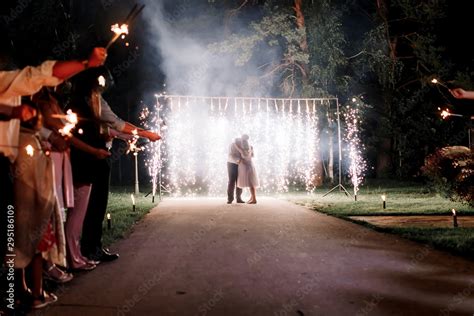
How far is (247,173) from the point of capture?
1451 centimetres

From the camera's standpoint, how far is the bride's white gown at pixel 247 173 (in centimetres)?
1444

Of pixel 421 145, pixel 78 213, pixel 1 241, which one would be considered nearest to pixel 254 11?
pixel 421 145

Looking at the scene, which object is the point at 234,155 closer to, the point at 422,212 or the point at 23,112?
the point at 422,212

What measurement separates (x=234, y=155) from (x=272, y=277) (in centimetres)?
951

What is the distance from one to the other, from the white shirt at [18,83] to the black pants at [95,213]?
2.05 metres

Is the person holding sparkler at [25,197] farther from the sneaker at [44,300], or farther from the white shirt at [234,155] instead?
the white shirt at [234,155]

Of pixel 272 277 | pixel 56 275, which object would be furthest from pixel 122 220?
pixel 272 277

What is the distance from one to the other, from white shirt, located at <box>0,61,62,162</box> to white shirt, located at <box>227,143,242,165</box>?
35.1 feet

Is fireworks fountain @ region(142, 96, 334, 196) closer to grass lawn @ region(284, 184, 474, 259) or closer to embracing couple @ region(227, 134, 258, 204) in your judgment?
embracing couple @ region(227, 134, 258, 204)

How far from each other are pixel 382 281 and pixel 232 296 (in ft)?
5.60

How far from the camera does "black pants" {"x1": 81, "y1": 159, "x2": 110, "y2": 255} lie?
6.02 metres

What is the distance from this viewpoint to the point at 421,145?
2598cm

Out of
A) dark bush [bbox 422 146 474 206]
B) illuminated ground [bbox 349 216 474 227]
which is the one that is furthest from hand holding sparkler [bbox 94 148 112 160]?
dark bush [bbox 422 146 474 206]

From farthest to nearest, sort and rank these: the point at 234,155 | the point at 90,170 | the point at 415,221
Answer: the point at 234,155 → the point at 415,221 → the point at 90,170
